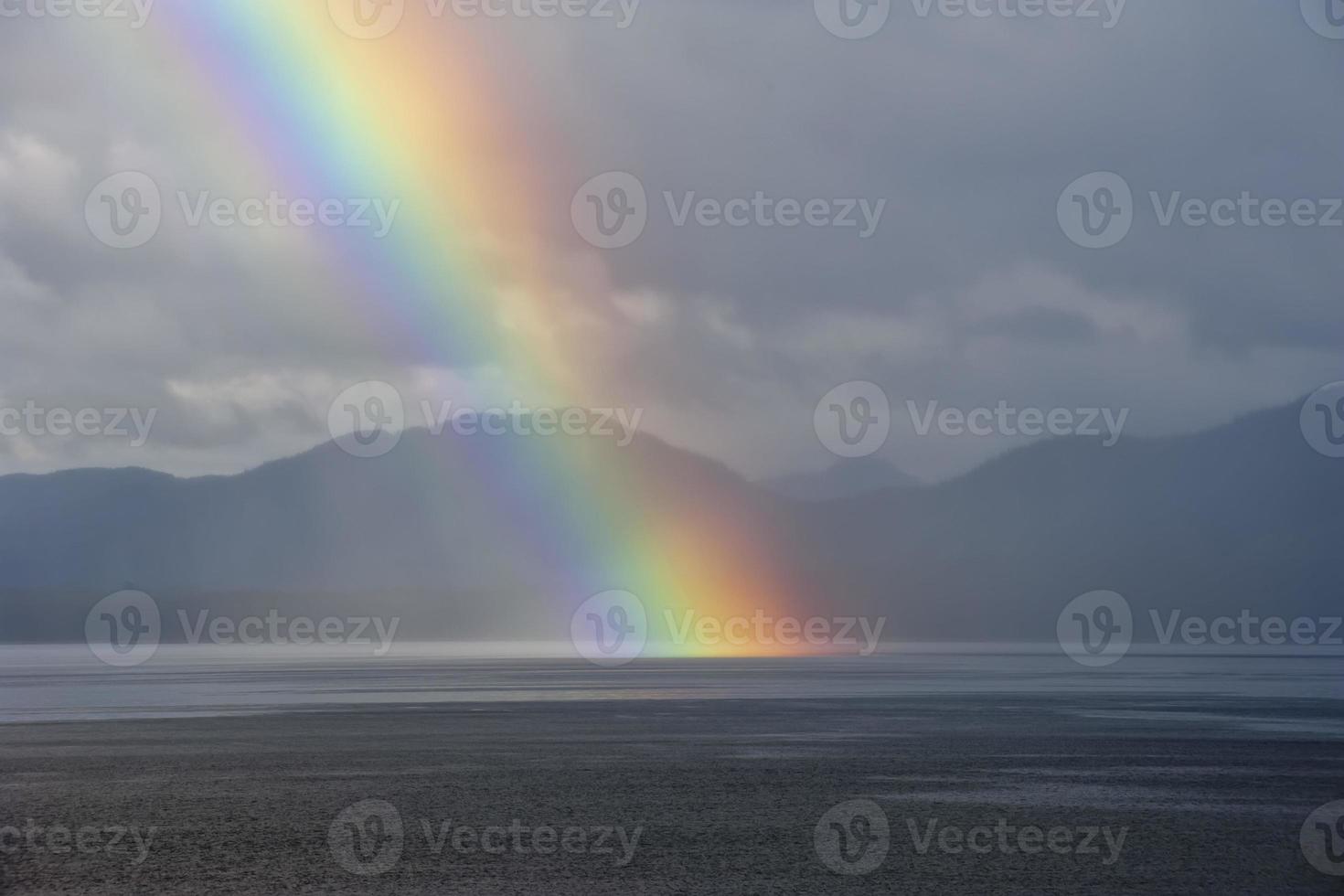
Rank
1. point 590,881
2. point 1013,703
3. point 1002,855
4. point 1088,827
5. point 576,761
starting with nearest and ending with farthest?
point 590,881
point 1002,855
point 1088,827
point 576,761
point 1013,703

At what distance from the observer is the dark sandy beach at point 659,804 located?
27094 mm

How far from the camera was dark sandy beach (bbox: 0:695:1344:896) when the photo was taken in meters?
27.1

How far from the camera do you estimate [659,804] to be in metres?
36.8

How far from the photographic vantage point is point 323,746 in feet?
178

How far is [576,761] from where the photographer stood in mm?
47344

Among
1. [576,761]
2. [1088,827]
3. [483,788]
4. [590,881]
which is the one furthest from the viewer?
[576,761]

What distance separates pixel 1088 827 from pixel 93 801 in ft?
84.9

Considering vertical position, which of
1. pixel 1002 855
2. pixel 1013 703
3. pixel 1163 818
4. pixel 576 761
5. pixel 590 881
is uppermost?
pixel 1013 703

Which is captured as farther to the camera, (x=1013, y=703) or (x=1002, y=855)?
(x=1013, y=703)

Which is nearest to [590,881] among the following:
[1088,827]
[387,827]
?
[387,827]

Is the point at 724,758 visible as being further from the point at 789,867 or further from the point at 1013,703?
the point at 1013,703

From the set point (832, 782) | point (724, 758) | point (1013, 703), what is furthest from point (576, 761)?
point (1013, 703)

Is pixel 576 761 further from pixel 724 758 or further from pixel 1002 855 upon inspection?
pixel 1002 855

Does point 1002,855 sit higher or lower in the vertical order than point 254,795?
lower
